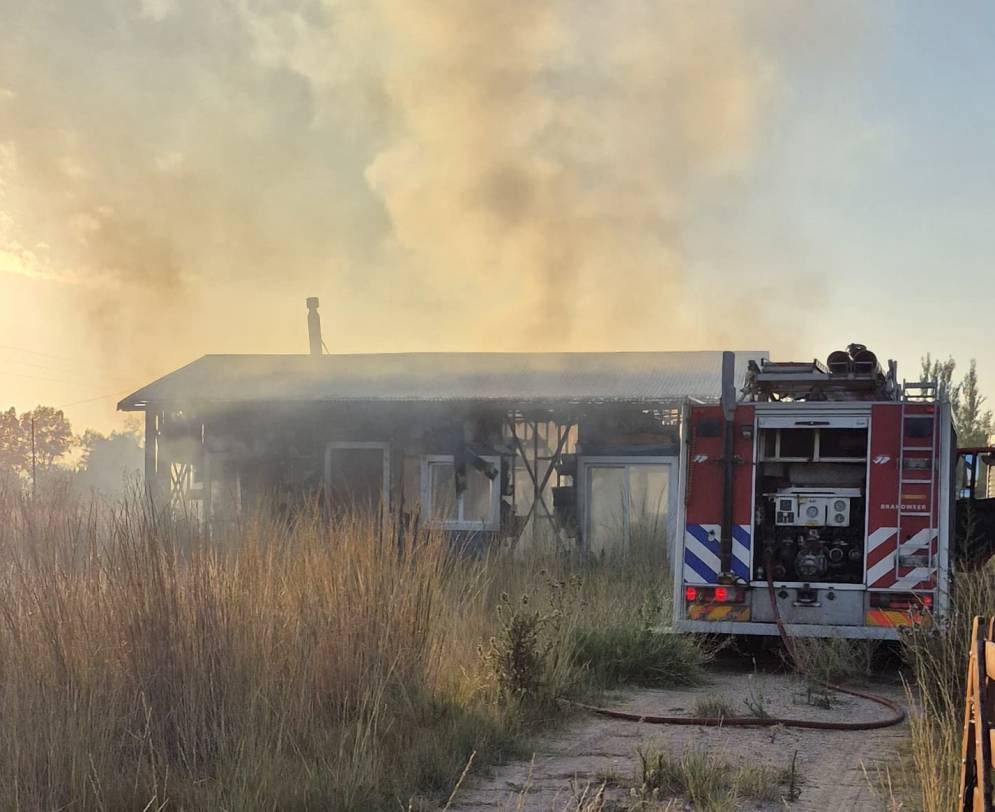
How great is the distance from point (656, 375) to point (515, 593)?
10.7m

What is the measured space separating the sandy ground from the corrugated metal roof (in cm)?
963

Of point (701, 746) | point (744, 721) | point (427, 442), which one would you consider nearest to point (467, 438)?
point (427, 442)

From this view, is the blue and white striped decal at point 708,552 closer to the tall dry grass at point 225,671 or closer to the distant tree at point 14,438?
the tall dry grass at point 225,671

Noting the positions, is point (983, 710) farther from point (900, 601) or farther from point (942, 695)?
point (900, 601)

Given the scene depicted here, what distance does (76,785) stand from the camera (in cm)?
444

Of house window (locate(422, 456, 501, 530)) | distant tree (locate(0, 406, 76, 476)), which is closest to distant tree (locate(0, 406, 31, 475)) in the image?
distant tree (locate(0, 406, 76, 476))

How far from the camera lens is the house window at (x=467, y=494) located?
18094 millimetres

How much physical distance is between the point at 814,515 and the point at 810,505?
3.5 inches

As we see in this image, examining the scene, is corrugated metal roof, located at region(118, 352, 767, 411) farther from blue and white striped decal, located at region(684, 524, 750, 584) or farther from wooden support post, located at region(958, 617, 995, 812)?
wooden support post, located at region(958, 617, 995, 812)

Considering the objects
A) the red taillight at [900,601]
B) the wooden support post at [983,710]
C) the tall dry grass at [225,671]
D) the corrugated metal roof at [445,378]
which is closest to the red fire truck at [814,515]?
the red taillight at [900,601]

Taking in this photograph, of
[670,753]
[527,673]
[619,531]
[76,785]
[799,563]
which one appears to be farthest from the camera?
[619,531]

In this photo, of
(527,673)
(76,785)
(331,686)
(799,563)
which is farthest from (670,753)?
(799,563)

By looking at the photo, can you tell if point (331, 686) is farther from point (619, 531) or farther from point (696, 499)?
point (619, 531)

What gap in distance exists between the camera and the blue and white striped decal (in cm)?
911
